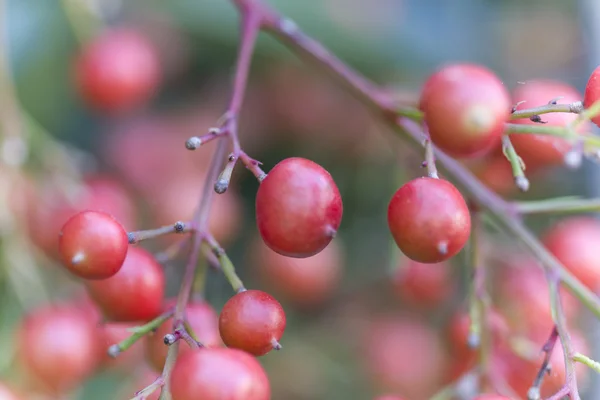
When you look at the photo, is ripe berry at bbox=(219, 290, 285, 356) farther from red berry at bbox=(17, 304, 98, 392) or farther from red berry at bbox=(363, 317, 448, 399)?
red berry at bbox=(363, 317, 448, 399)

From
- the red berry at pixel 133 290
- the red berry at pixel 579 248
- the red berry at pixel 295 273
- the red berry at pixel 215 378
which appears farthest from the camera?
the red berry at pixel 295 273

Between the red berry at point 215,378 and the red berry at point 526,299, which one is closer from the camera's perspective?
the red berry at point 215,378

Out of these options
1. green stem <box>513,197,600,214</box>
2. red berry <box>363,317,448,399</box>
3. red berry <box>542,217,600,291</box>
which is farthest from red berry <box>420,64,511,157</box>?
red berry <box>363,317,448,399</box>

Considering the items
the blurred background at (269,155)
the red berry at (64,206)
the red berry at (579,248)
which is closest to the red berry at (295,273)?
the blurred background at (269,155)

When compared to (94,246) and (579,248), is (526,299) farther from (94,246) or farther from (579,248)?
(94,246)

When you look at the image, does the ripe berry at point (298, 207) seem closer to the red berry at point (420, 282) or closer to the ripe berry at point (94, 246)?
the ripe berry at point (94, 246)

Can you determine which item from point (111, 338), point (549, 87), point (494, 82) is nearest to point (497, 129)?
point (494, 82)
